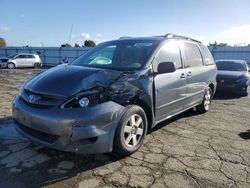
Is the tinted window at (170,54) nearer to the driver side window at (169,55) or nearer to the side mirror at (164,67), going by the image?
the driver side window at (169,55)

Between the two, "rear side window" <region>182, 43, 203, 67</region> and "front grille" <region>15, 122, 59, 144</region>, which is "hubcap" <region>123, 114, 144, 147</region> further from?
"rear side window" <region>182, 43, 203, 67</region>

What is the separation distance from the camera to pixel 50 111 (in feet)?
11.0

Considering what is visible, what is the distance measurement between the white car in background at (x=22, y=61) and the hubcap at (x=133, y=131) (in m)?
22.8

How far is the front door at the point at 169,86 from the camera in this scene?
446cm

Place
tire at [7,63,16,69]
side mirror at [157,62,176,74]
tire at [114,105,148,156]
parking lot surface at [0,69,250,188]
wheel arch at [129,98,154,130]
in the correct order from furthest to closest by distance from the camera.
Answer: tire at [7,63,16,69] < side mirror at [157,62,176,74] < wheel arch at [129,98,154,130] < tire at [114,105,148,156] < parking lot surface at [0,69,250,188]

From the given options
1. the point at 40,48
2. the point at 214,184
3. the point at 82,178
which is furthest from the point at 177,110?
the point at 40,48

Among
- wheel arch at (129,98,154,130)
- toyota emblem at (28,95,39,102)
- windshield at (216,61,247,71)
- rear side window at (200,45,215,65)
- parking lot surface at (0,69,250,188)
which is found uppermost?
rear side window at (200,45,215,65)

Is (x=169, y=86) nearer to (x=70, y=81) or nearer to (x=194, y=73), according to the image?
(x=194, y=73)

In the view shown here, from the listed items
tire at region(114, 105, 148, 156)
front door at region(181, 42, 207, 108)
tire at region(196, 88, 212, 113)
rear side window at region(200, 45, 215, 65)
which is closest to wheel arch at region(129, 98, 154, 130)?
tire at region(114, 105, 148, 156)

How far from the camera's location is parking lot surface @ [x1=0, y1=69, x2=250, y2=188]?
3230mm

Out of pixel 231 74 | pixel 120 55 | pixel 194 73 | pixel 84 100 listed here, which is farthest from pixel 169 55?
pixel 231 74

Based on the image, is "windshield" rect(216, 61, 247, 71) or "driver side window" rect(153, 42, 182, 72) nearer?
"driver side window" rect(153, 42, 182, 72)

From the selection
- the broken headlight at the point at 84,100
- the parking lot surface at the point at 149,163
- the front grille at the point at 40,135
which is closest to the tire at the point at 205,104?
the parking lot surface at the point at 149,163

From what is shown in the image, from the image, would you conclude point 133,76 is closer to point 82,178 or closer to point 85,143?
point 85,143
